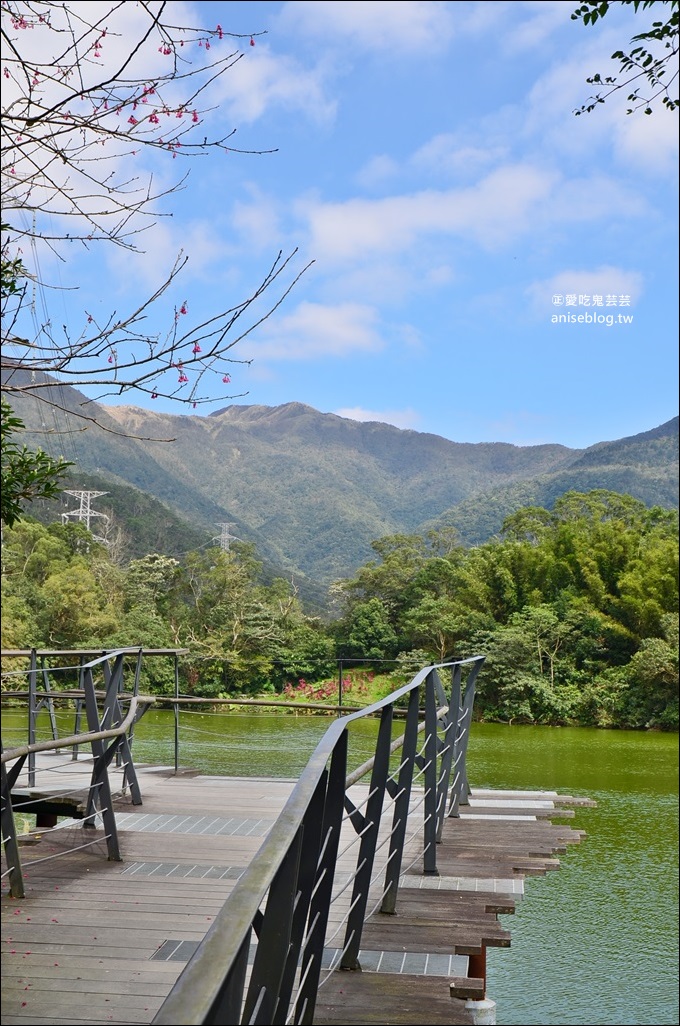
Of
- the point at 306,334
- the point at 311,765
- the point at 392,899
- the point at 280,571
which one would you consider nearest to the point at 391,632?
the point at 280,571

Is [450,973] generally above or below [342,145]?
below

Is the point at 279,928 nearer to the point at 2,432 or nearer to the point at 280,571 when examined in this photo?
the point at 2,432

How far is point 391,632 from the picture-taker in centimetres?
1619

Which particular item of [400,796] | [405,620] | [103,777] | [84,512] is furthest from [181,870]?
[84,512]

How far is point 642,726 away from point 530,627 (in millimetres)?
2227

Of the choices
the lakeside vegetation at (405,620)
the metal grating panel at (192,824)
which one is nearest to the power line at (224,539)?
the lakeside vegetation at (405,620)

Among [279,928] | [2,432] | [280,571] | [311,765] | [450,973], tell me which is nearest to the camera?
[279,928]

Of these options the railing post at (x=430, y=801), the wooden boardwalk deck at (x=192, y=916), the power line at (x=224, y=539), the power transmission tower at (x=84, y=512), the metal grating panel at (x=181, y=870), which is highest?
the power transmission tower at (x=84, y=512)

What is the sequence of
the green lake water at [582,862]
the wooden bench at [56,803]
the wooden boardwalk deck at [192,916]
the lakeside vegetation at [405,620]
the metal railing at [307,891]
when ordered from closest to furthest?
the metal railing at [307,891]
the wooden boardwalk deck at [192,916]
the wooden bench at [56,803]
the green lake water at [582,862]
the lakeside vegetation at [405,620]

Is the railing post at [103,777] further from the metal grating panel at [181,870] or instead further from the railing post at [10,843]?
the railing post at [10,843]

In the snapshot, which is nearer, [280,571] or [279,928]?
[279,928]

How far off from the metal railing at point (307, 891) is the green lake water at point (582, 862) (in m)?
3.37

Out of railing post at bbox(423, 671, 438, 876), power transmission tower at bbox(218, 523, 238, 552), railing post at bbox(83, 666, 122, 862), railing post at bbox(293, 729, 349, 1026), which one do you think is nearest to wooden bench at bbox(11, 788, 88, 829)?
railing post at bbox(83, 666, 122, 862)

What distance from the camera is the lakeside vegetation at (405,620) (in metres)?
15.6
